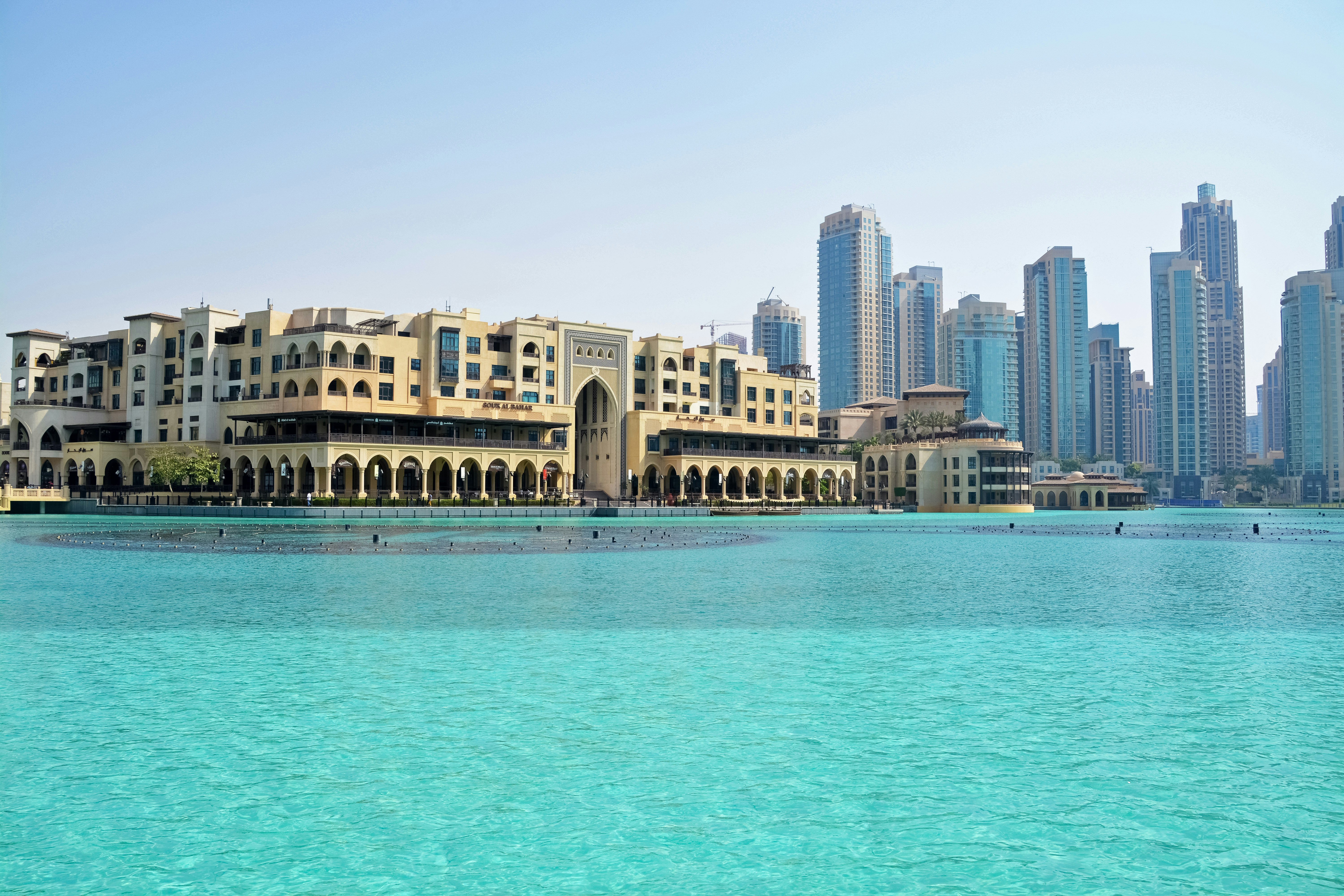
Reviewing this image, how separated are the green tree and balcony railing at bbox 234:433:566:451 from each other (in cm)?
322

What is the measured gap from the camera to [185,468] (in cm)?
9081

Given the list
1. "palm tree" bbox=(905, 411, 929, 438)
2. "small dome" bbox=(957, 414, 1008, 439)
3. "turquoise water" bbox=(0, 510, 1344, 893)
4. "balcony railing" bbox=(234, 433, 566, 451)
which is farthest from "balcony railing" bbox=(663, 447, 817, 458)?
"turquoise water" bbox=(0, 510, 1344, 893)

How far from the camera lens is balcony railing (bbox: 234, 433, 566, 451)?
290 ft

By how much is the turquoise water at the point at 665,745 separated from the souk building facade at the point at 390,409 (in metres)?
68.9

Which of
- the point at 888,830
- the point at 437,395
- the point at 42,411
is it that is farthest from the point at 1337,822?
the point at 42,411

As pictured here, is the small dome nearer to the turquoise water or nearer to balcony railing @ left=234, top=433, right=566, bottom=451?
balcony railing @ left=234, top=433, right=566, bottom=451

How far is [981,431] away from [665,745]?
13583 centimetres

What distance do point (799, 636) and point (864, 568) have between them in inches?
704

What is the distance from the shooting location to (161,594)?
25906 millimetres

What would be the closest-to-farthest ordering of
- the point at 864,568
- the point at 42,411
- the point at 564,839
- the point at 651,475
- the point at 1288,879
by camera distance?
the point at 1288,879 → the point at 564,839 → the point at 864,568 → the point at 42,411 → the point at 651,475

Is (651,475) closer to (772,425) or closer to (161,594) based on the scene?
(772,425)

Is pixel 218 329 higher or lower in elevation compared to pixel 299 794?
higher

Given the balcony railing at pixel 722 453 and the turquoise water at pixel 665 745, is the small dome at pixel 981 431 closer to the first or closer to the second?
the balcony railing at pixel 722 453

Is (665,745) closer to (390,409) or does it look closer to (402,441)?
(402,441)
